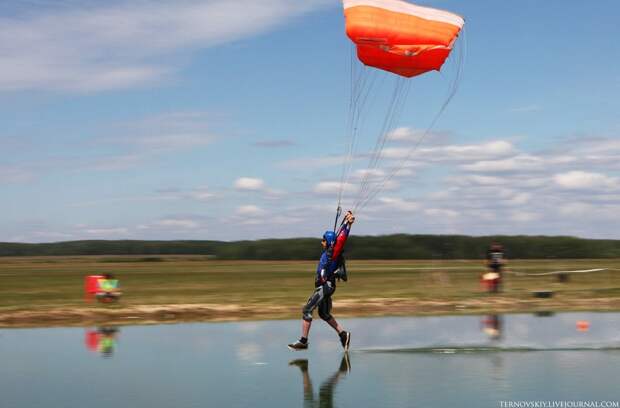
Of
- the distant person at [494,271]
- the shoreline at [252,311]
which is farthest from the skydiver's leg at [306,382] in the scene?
the distant person at [494,271]

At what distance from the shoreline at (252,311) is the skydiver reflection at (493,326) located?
1.63 m

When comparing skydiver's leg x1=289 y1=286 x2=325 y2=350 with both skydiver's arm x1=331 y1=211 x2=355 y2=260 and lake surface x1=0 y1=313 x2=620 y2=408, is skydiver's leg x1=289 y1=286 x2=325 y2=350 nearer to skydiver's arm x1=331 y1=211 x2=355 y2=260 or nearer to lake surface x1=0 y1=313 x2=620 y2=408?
lake surface x1=0 y1=313 x2=620 y2=408

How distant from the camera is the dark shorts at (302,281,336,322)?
48.3 ft

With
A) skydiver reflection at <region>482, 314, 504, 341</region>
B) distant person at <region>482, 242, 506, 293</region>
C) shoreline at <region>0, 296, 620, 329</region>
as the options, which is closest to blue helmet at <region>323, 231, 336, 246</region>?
skydiver reflection at <region>482, 314, 504, 341</region>

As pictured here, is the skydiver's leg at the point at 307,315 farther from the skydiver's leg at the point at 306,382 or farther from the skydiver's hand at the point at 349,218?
the skydiver's hand at the point at 349,218

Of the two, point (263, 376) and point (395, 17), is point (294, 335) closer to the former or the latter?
point (263, 376)

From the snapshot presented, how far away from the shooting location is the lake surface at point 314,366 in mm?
10414

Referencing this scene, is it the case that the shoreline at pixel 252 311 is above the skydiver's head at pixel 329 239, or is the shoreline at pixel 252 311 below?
below

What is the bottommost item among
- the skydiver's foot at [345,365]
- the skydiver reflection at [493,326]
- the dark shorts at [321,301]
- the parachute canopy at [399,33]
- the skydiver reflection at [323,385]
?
the skydiver reflection at [323,385]

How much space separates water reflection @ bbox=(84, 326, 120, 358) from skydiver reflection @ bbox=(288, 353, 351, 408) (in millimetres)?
3701

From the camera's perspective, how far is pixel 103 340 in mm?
16891

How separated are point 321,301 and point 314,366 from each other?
213 cm

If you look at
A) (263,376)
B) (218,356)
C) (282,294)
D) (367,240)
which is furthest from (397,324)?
(367,240)

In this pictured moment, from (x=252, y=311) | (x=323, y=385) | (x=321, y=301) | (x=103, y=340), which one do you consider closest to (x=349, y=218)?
(x=321, y=301)
